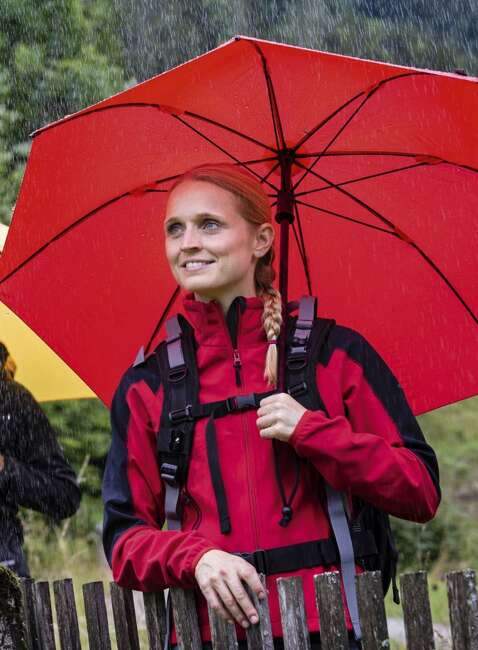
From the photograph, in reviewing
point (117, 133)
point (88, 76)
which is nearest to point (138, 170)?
point (117, 133)

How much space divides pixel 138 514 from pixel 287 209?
47.4 inches

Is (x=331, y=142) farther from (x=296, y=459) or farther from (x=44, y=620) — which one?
(x=44, y=620)

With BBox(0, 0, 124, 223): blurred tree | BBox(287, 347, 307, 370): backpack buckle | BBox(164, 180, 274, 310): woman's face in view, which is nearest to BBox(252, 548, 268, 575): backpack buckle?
BBox(287, 347, 307, 370): backpack buckle

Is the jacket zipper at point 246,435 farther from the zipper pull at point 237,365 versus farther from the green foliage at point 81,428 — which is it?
the green foliage at point 81,428

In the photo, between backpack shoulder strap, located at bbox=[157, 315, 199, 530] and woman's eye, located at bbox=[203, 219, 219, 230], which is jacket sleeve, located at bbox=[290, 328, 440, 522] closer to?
backpack shoulder strap, located at bbox=[157, 315, 199, 530]

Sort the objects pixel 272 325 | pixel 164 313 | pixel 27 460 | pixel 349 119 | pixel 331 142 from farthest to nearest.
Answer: pixel 27 460 → pixel 164 313 → pixel 331 142 → pixel 349 119 → pixel 272 325

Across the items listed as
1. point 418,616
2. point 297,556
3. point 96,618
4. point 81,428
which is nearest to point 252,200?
point 297,556

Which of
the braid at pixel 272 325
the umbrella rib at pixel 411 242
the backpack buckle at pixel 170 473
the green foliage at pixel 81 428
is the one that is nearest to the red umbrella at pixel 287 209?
the umbrella rib at pixel 411 242

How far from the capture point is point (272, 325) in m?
3.96

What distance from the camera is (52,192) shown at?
474cm

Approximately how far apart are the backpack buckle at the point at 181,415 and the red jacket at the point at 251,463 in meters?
0.05

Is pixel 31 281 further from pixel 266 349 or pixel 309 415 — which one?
pixel 309 415

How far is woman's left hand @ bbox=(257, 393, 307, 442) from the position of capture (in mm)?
3643

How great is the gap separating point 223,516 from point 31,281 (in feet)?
5.31
